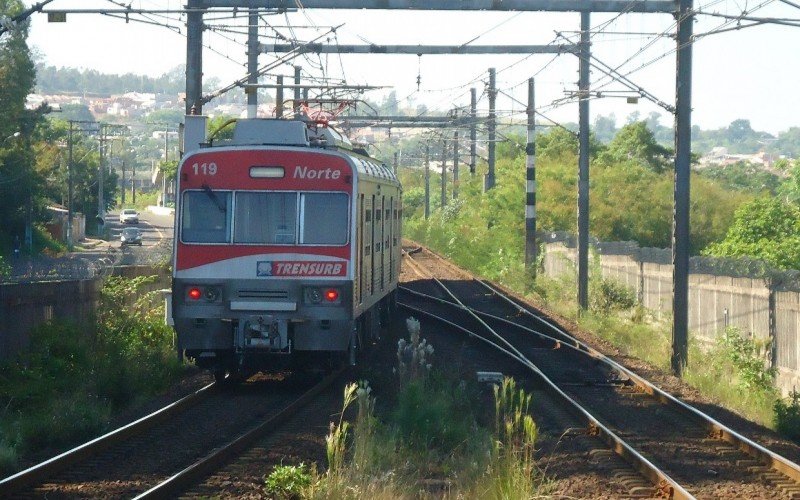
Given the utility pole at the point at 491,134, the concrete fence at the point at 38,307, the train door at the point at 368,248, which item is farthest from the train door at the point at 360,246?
the utility pole at the point at 491,134

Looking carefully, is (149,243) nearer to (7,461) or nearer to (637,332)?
(637,332)

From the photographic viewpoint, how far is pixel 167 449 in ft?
37.3

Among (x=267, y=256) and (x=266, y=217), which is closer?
(x=267, y=256)

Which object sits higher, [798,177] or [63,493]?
[798,177]

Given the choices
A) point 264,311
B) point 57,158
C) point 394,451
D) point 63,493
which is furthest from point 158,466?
point 57,158

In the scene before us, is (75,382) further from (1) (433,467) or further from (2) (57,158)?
(2) (57,158)

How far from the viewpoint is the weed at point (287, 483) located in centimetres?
895

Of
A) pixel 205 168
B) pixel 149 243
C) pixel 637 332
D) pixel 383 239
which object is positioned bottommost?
pixel 637 332

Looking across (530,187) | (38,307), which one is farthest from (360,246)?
(530,187)

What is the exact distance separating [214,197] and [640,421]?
19.9ft

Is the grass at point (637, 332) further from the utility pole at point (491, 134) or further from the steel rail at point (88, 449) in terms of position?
the steel rail at point (88, 449)

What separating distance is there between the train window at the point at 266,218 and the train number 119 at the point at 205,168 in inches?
17.5

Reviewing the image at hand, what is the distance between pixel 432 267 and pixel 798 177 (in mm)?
14629

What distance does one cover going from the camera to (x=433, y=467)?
10.5m
